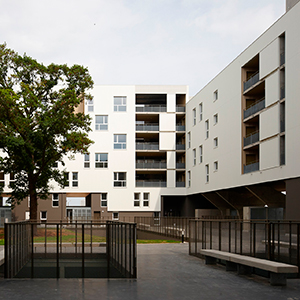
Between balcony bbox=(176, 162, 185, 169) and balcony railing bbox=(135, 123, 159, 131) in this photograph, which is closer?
balcony railing bbox=(135, 123, 159, 131)

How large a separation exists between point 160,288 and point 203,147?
38.4m

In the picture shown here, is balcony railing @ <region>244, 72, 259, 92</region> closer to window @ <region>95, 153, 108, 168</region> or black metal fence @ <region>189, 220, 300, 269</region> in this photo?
black metal fence @ <region>189, 220, 300, 269</region>

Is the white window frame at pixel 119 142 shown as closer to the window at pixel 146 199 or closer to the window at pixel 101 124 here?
the window at pixel 101 124

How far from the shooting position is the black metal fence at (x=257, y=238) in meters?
11.1

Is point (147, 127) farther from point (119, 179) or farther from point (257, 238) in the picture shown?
point (257, 238)

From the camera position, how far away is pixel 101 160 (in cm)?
5484

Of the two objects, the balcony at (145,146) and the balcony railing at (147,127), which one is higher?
the balcony railing at (147,127)

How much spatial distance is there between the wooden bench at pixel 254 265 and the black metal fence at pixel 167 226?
1309 cm

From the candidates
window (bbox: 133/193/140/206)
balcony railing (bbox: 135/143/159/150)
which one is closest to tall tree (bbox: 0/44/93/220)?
balcony railing (bbox: 135/143/159/150)

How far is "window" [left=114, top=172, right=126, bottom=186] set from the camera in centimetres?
5484

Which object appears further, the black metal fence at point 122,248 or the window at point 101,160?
the window at point 101,160

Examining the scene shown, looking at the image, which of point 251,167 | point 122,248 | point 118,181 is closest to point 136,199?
point 118,181

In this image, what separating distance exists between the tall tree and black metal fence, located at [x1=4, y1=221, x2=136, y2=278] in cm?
1938

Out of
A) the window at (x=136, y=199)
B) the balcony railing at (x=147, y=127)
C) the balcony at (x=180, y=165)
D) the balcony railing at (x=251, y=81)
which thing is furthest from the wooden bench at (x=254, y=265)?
the balcony railing at (x=147, y=127)
